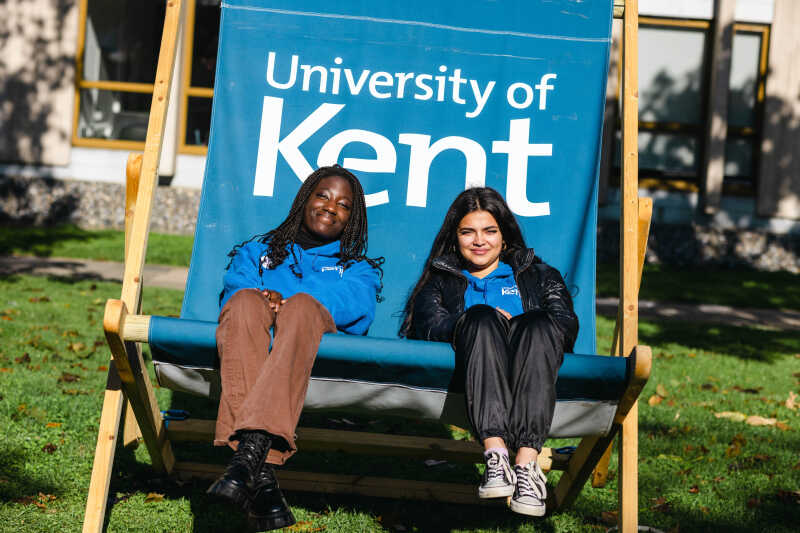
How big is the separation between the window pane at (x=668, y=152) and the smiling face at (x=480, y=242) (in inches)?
338

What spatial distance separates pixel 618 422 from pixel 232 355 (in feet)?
4.09

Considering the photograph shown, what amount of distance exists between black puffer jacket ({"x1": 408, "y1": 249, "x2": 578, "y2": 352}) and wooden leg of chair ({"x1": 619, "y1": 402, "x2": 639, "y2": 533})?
1.10 feet

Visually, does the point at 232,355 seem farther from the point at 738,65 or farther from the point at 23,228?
the point at 738,65

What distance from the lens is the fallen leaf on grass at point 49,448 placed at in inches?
134

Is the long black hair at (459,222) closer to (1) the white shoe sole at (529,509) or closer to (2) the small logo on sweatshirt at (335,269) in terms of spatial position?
(2) the small logo on sweatshirt at (335,269)

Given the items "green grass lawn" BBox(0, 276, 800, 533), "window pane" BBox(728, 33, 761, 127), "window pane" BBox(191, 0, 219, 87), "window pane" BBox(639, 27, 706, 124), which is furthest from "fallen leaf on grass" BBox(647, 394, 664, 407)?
"window pane" BBox(191, 0, 219, 87)

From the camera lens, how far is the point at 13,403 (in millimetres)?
3922

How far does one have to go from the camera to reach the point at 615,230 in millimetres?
10594

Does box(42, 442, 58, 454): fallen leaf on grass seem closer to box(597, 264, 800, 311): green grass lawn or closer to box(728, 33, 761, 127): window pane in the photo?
box(597, 264, 800, 311): green grass lawn

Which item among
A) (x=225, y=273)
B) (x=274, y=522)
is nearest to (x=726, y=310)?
(x=225, y=273)

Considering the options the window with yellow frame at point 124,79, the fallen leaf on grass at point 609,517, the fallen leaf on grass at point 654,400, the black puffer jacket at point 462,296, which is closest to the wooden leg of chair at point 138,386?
the black puffer jacket at point 462,296

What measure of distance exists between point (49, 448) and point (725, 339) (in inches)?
195

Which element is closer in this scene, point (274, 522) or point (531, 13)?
point (274, 522)

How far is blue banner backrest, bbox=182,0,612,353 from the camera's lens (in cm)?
351
